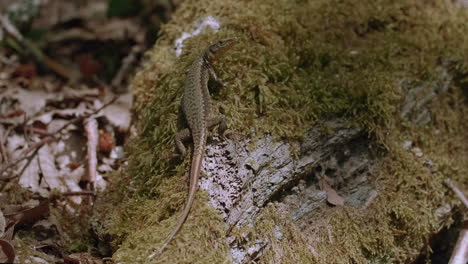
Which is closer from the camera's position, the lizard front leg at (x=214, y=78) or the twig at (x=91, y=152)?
the lizard front leg at (x=214, y=78)

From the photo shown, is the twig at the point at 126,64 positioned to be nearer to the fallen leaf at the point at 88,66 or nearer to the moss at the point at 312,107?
the fallen leaf at the point at 88,66

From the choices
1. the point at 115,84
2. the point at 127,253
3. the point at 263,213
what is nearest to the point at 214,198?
the point at 263,213

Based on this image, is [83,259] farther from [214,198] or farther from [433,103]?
[433,103]

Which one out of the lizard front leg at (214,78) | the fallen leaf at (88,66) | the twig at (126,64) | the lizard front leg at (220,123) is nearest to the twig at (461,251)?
the lizard front leg at (220,123)

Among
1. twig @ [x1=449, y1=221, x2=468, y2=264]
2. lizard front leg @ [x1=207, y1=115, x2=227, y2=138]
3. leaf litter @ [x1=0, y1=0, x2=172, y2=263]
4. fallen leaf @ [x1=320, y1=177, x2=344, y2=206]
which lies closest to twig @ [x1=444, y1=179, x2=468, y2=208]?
twig @ [x1=449, y1=221, x2=468, y2=264]

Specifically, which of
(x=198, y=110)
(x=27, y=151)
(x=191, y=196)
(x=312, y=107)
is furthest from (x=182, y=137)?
(x=27, y=151)

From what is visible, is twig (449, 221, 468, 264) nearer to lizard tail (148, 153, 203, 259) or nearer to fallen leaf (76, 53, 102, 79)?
lizard tail (148, 153, 203, 259)
